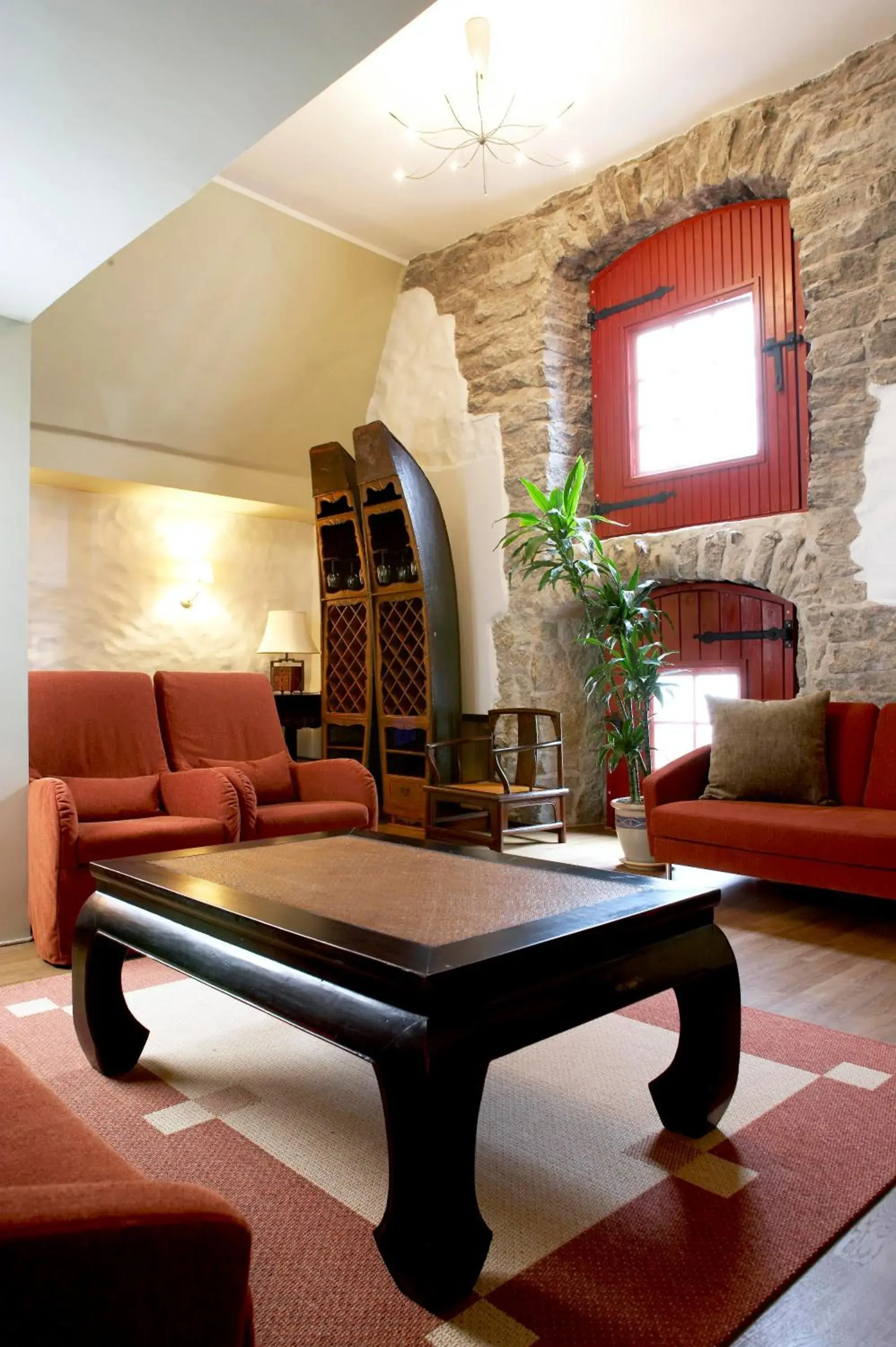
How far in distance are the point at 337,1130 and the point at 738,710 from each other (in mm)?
2754

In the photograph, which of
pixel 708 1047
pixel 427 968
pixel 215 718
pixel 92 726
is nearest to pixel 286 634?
pixel 215 718

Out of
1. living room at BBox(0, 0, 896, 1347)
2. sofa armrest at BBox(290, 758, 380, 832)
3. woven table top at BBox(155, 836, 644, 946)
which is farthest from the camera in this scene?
sofa armrest at BBox(290, 758, 380, 832)

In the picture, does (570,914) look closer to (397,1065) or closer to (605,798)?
(397,1065)

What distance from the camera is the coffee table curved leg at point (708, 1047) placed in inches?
73.2

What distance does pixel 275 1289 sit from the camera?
139 cm

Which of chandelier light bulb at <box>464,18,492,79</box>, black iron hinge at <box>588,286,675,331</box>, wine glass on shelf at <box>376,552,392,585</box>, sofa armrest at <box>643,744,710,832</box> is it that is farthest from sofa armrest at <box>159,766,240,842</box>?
black iron hinge at <box>588,286,675,331</box>

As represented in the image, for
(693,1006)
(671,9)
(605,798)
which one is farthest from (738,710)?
(671,9)

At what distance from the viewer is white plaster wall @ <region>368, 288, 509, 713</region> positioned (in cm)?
588

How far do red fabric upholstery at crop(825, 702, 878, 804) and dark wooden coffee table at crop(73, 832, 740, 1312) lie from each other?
2.17 metres

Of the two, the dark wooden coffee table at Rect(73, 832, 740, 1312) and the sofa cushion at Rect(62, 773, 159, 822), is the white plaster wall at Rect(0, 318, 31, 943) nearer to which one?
the sofa cushion at Rect(62, 773, 159, 822)

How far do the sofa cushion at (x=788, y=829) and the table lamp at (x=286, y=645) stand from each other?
3247 mm

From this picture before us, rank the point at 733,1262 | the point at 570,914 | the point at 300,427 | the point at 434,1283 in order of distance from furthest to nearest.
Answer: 1. the point at 300,427
2. the point at 570,914
3. the point at 733,1262
4. the point at 434,1283

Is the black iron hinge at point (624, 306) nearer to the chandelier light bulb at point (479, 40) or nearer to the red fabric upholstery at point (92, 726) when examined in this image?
the chandelier light bulb at point (479, 40)

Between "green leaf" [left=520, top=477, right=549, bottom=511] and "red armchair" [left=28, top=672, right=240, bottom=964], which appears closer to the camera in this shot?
"red armchair" [left=28, top=672, right=240, bottom=964]
